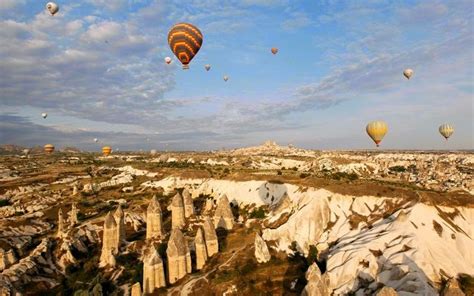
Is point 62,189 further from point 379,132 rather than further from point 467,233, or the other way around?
point 467,233

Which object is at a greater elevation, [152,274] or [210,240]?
[210,240]

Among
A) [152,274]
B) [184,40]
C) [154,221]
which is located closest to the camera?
[152,274]

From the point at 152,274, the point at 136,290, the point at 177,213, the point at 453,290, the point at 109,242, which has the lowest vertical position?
the point at 136,290

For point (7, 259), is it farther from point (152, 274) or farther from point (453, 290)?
point (453, 290)

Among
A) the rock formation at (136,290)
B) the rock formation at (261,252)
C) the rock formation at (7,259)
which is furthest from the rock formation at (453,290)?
the rock formation at (7,259)

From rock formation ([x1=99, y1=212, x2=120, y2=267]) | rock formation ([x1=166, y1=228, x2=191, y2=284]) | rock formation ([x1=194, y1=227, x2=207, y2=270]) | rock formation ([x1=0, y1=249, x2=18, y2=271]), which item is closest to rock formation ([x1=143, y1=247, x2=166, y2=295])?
rock formation ([x1=166, y1=228, x2=191, y2=284])

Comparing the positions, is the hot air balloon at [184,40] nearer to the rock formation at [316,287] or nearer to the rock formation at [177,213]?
the rock formation at [177,213]

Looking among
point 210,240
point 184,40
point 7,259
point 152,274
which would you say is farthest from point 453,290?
point 7,259
